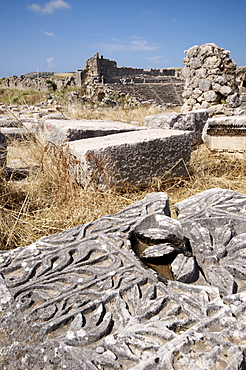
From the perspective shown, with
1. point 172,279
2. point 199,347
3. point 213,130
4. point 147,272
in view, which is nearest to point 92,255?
point 147,272

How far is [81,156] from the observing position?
116 inches

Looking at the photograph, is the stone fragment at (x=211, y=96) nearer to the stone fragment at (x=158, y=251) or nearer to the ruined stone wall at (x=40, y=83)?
the stone fragment at (x=158, y=251)

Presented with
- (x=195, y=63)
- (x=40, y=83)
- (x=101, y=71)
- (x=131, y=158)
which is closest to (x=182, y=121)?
(x=131, y=158)

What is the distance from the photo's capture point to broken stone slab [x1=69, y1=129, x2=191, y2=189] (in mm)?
2930

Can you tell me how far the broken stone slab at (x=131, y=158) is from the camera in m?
2.93

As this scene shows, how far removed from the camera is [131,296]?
1.24 m

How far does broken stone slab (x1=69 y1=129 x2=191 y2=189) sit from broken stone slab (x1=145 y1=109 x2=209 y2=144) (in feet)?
4.71

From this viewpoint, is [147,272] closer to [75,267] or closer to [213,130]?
[75,267]

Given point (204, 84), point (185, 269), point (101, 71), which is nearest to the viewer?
point (185, 269)

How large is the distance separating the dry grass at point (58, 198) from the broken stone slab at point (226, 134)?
27.9 inches

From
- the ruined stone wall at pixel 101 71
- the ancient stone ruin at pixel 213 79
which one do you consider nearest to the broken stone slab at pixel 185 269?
the ancient stone ruin at pixel 213 79

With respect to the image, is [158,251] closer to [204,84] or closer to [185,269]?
[185,269]

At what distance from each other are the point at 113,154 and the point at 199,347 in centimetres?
220

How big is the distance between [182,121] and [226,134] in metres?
0.87
